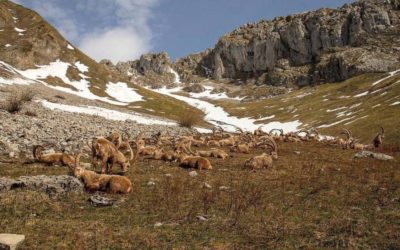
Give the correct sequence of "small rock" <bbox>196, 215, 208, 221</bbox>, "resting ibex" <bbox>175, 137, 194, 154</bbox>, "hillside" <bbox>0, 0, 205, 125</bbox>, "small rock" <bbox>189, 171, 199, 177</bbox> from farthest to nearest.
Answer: "hillside" <bbox>0, 0, 205, 125</bbox> → "resting ibex" <bbox>175, 137, 194, 154</bbox> → "small rock" <bbox>189, 171, 199, 177</bbox> → "small rock" <bbox>196, 215, 208, 221</bbox>

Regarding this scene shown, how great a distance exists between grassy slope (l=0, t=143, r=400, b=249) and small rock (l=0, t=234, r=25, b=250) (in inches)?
13.9

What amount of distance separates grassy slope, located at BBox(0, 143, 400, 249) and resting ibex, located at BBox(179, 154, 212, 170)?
3230mm

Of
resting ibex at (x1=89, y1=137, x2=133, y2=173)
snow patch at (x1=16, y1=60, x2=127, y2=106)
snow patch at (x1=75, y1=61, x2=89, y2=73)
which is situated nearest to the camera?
resting ibex at (x1=89, y1=137, x2=133, y2=173)

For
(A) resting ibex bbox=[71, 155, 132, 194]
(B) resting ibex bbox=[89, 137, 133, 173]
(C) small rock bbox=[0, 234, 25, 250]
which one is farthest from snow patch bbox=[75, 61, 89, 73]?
(C) small rock bbox=[0, 234, 25, 250]

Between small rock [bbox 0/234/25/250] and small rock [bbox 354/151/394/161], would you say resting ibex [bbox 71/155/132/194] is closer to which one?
small rock [bbox 0/234/25/250]

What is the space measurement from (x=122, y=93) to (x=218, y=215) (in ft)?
442

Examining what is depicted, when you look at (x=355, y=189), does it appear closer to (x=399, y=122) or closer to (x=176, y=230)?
(x=176, y=230)

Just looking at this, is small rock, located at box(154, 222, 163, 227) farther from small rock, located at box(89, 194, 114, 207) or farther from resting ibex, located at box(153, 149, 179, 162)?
resting ibex, located at box(153, 149, 179, 162)

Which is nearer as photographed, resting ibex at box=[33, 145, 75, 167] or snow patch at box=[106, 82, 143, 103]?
resting ibex at box=[33, 145, 75, 167]

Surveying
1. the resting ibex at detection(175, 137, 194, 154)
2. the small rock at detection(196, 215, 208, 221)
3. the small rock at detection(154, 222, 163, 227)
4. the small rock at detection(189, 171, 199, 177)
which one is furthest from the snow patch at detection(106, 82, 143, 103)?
the small rock at detection(154, 222, 163, 227)

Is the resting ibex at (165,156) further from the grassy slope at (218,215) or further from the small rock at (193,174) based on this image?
the grassy slope at (218,215)

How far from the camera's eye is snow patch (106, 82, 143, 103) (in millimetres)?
138875

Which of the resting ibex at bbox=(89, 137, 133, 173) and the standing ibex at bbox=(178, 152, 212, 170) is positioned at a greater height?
the resting ibex at bbox=(89, 137, 133, 173)

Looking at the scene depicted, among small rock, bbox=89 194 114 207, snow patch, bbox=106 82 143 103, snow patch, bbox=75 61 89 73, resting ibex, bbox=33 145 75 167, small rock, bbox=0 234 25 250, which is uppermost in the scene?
snow patch, bbox=75 61 89 73
